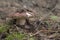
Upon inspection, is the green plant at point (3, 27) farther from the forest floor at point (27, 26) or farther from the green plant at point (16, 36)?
the green plant at point (16, 36)

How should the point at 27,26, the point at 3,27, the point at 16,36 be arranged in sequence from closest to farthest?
the point at 16,36, the point at 3,27, the point at 27,26

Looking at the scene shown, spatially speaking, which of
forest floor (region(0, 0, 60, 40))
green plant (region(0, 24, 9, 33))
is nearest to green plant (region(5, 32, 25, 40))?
forest floor (region(0, 0, 60, 40))

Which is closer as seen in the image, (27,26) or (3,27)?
(3,27)

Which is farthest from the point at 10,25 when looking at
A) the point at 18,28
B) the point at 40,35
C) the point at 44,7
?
the point at 44,7

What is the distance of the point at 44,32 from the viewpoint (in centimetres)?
323

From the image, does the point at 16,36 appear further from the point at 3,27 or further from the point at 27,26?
the point at 27,26

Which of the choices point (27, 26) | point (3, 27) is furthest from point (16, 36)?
point (27, 26)

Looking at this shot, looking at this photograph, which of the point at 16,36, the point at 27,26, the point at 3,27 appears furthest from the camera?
the point at 27,26

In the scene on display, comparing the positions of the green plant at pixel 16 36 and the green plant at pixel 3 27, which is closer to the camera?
the green plant at pixel 16 36

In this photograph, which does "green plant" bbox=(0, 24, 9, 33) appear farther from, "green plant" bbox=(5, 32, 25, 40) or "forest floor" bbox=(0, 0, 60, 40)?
"green plant" bbox=(5, 32, 25, 40)

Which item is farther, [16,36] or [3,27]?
[3,27]

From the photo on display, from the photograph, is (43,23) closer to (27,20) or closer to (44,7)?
(27,20)

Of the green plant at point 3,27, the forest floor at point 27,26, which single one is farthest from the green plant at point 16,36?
the green plant at point 3,27

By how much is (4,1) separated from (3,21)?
1.44m
